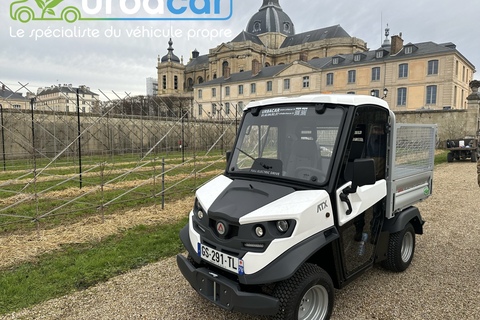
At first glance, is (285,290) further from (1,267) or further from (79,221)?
(79,221)

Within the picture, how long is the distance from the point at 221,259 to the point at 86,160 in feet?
71.1

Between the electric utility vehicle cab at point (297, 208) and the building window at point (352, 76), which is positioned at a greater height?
the building window at point (352, 76)

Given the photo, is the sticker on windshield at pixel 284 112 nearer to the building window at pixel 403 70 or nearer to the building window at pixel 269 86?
the building window at pixel 403 70

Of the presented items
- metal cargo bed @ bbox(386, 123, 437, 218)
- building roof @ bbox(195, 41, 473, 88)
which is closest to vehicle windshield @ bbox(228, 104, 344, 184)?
metal cargo bed @ bbox(386, 123, 437, 218)

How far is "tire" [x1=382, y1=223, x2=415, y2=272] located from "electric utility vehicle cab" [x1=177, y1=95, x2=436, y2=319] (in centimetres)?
8

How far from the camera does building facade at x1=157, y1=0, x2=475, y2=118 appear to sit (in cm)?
4378

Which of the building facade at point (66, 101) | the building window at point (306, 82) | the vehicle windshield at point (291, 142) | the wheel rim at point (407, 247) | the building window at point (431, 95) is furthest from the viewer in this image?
the building window at point (306, 82)

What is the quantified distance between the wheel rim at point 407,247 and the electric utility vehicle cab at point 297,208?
40cm

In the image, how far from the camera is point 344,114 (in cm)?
318

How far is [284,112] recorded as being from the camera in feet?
11.5

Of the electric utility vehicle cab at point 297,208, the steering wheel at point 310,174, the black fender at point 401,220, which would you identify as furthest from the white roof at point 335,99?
the black fender at point 401,220

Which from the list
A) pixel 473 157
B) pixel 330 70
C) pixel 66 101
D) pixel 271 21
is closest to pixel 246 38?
pixel 271 21

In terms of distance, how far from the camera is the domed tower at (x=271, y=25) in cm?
8725

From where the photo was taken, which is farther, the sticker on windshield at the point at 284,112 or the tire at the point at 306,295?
the sticker on windshield at the point at 284,112
